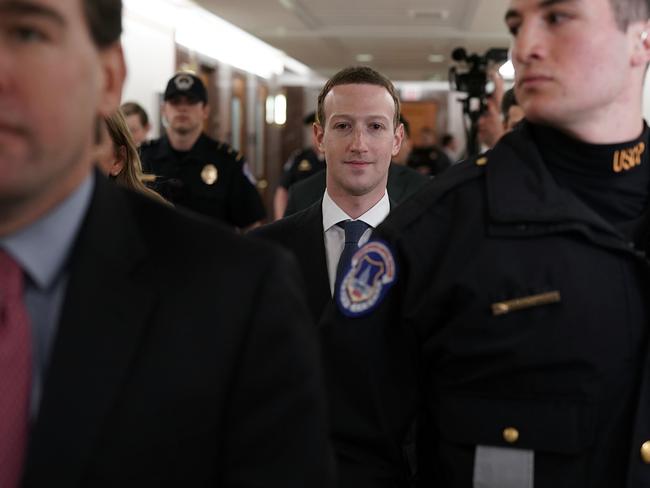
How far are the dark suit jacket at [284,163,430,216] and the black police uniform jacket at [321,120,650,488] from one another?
64.1 inches

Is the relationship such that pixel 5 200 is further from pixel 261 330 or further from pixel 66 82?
pixel 261 330

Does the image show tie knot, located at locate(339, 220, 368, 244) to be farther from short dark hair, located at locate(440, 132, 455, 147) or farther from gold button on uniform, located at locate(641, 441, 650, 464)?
short dark hair, located at locate(440, 132, 455, 147)

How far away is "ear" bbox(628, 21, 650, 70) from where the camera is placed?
1.39 metres

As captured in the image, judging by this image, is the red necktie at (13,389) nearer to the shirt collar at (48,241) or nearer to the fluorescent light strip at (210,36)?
the shirt collar at (48,241)

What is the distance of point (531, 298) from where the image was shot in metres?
1.32

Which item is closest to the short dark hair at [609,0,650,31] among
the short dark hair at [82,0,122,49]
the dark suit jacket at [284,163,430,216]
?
the short dark hair at [82,0,122,49]

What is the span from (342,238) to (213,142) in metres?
2.11

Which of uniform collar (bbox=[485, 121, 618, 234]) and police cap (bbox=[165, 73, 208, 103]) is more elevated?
police cap (bbox=[165, 73, 208, 103])

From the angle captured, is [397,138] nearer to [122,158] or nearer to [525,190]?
[122,158]

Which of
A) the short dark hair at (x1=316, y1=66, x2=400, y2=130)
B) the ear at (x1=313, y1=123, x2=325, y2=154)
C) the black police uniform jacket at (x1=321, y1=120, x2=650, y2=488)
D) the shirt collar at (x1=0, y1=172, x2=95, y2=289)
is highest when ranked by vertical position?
the short dark hair at (x1=316, y1=66, x2=400, y2=130)

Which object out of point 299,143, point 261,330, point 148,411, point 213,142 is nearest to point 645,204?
point 261,330

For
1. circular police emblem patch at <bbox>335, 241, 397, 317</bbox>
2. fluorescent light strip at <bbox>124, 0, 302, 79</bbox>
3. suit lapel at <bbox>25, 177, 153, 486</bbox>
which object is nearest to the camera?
suit lapel at <bbox>25, 177, 153, 486</bbox>

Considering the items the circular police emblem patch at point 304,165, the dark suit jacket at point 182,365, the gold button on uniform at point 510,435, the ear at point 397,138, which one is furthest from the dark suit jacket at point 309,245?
the circular police emblem patch at point 304,165

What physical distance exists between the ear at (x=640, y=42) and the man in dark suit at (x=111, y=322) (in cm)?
73
